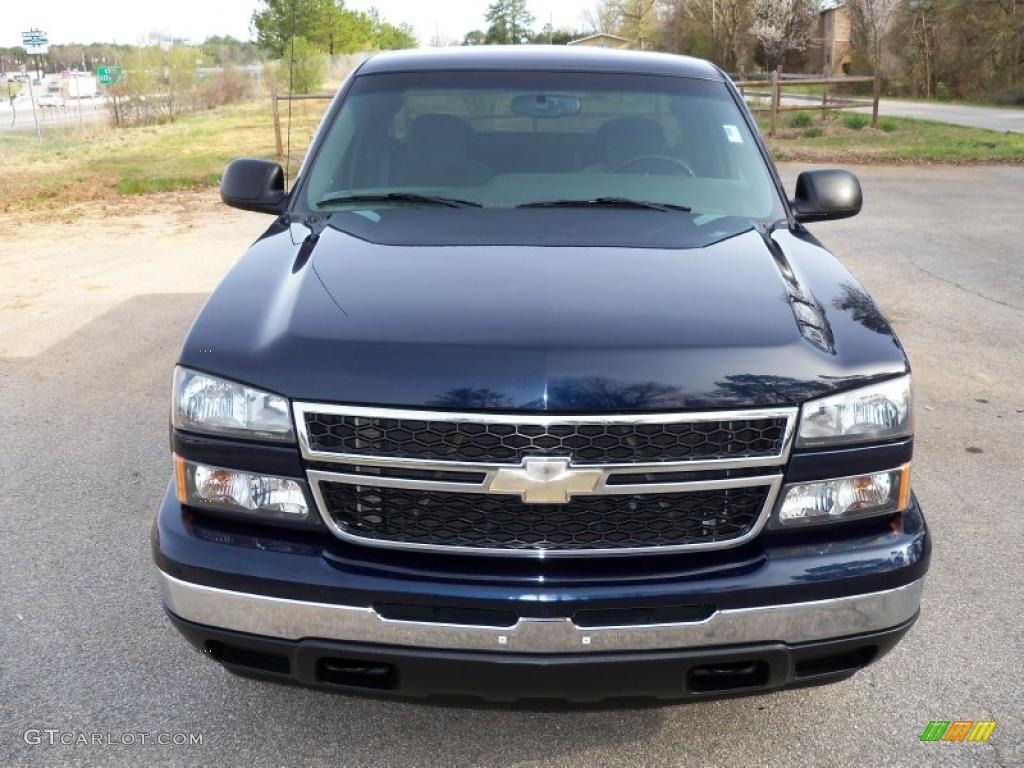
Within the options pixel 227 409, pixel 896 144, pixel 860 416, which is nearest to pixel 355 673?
pixel 227 409

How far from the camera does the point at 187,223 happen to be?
471 inches

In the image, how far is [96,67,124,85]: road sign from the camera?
31984mm

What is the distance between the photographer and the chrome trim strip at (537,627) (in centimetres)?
222

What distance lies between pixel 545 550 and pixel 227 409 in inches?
32.4

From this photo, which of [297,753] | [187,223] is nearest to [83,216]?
[187,223]

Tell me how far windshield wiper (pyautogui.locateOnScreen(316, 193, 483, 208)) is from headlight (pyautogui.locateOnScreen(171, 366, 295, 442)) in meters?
1.28

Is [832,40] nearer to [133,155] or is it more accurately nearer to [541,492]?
[133,155]

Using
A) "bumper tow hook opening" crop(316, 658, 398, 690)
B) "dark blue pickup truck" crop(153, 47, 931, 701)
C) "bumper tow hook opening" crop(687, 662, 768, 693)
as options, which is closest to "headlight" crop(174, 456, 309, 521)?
"dark blue pickup truck" crop(153, 47, 931, 701)

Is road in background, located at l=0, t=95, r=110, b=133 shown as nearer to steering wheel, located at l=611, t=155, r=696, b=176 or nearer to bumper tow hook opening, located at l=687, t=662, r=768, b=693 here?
steering wheel, located at l=611, t=155, r=696, b=176

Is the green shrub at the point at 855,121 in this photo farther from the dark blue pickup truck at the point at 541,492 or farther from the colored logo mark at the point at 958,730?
the dark blue pickup truck at the point at 541,492

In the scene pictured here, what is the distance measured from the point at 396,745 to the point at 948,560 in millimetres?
2245

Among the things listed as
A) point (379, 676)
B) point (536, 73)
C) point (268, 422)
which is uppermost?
point (536, 73)

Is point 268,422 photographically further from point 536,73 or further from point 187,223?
point 187,223

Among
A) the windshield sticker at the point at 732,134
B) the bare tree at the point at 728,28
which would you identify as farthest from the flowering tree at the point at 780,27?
the windshield sticker at the point at 732,134
